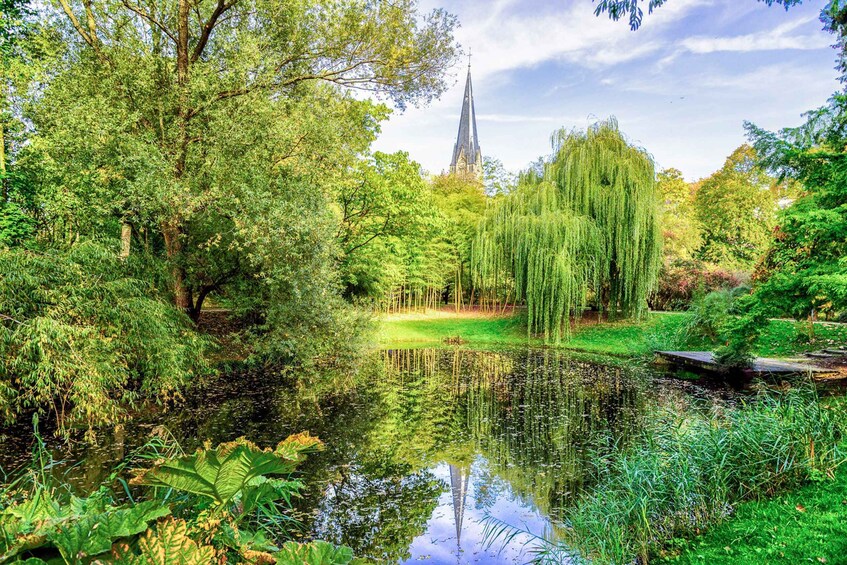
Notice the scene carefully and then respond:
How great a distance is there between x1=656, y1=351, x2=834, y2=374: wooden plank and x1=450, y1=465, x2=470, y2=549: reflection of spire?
5979 millimetres

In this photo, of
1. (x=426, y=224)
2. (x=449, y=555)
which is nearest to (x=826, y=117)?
(x=449, y=555)

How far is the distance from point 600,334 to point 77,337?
47.4 ft

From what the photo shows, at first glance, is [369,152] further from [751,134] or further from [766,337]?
[766,337]

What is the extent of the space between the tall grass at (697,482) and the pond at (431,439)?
0.54 m

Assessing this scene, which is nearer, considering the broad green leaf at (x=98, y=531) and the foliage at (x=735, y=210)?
the broad green leaf at (x=98, y=531)

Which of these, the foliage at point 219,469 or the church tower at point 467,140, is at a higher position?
the church tower at point 467,140

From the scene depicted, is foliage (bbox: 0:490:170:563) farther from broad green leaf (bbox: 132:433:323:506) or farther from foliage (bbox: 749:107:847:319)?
foliage (bbox: 749:107:847:319)

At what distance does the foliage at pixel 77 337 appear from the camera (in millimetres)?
5383

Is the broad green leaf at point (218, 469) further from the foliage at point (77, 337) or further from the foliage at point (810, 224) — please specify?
the foliage at point (810, 224)

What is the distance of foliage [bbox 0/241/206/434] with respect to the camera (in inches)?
212

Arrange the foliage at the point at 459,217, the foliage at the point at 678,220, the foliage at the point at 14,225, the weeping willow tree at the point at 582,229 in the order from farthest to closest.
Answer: the foliage at the point at 459,217 → the foliage at the point at 678,220 → the weeping willow tree at the point at 582,229 → the foliage at the point at 14,225

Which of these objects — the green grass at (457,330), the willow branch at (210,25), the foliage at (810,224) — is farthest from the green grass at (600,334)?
the willow branch at (210,25)

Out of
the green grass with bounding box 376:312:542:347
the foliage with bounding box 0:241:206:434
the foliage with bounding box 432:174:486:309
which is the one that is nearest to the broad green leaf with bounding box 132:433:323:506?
the foliage with bounding box 0:241:206:434

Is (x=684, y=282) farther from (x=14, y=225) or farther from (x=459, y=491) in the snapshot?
(x=14, y=225)
